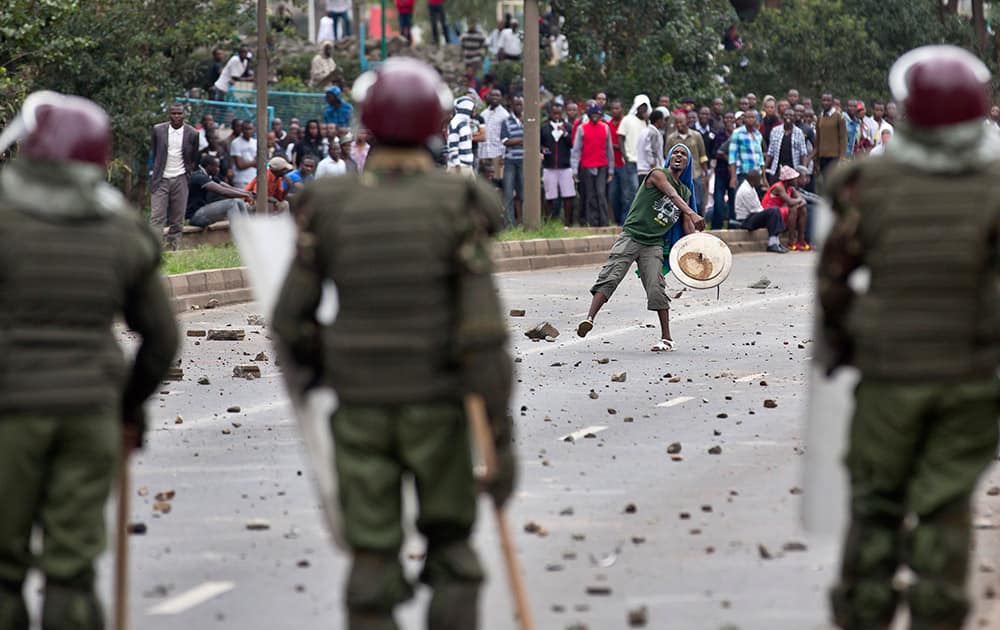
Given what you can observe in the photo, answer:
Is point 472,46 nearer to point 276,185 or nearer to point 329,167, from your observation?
point 329,167

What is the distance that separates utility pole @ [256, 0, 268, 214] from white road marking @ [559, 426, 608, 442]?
471 inches

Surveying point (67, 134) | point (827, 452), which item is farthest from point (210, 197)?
point (67, 134)

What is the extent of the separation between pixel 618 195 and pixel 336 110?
13.7ft

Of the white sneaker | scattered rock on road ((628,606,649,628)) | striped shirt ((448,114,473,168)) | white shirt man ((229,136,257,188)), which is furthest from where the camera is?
white shirt man ((229,136,257,188))

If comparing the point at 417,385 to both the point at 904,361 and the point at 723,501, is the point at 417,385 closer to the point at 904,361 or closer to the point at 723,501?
the point at 904,361

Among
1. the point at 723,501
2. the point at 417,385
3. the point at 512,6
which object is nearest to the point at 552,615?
the point at 417,385

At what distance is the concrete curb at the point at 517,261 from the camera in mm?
19266

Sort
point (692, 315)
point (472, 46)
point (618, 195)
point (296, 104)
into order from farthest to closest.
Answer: point (472, 46), point (296, 104), point (618, 195), point (692, 315)

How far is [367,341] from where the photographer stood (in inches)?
206

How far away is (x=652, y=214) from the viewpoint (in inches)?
640

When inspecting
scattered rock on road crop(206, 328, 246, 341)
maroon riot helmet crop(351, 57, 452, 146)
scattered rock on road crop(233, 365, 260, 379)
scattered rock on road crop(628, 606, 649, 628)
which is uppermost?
maroon riot helmet crop(351, 57, 452, 146)

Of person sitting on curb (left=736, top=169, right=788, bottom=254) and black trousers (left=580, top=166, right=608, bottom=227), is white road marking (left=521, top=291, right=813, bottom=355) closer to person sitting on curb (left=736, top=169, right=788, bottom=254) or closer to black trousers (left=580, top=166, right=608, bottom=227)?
black trousers (left=580, top=166, right=608, bottom=227)

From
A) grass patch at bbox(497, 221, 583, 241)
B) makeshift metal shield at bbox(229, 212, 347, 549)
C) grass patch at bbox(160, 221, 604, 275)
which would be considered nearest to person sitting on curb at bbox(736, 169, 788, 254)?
grass patch at bbox(497, 221, 583, 241)

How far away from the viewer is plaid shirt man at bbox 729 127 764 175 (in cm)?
2852
